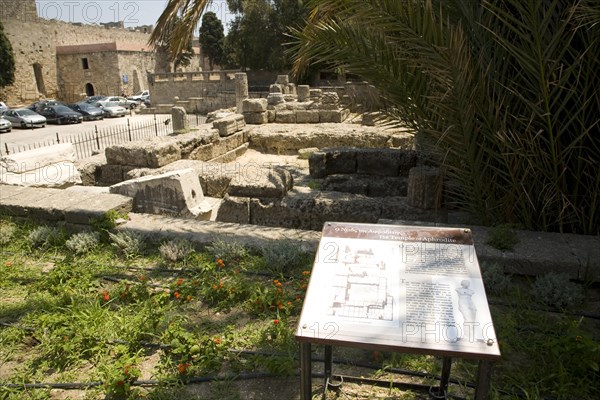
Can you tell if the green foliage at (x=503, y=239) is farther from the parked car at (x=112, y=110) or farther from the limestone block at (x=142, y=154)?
the parked car at (x=112, y=110)

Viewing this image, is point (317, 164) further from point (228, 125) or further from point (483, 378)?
point (483, 378)

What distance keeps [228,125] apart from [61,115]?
14.9m

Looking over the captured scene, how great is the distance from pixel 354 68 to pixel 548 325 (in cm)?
273

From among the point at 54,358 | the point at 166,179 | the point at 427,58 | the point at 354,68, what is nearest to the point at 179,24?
the point at 166,179

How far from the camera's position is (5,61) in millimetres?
27094

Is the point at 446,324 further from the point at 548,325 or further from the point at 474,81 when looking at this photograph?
the point at 474,81

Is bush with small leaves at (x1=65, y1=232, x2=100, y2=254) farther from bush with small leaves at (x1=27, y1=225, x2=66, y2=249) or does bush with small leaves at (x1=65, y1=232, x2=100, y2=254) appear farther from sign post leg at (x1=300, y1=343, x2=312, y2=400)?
sign post leg at (x1=300, y1=343, x2=312, y2=400)

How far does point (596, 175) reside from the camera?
3.53 meters

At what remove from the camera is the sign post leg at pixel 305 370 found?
5.97ft

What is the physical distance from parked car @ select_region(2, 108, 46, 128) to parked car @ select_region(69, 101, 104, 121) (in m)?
2.60

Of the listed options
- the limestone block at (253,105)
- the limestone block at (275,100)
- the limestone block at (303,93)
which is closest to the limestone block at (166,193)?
the limestone block at (253,105)

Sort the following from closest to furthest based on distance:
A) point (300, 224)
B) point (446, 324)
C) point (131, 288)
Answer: point (446, 324) → point (131, 288) → point (300, 224)

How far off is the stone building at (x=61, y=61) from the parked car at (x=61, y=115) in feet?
31.7

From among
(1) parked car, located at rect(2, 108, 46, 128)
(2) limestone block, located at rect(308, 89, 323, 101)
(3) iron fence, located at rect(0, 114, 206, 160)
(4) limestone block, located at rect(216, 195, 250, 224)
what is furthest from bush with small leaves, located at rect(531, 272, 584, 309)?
(1) parked car, located at rect(2, 108, 46, 128)
